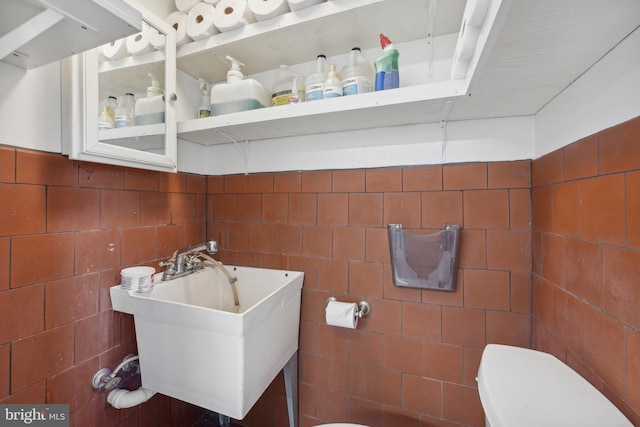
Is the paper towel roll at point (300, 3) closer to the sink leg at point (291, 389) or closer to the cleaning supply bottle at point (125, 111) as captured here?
the cleaning supply bottle at point (125, 111)

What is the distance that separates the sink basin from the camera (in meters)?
0.82

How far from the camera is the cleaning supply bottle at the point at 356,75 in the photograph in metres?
0.99

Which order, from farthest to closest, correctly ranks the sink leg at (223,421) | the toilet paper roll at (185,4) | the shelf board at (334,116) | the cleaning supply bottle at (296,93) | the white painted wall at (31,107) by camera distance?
1. the sink leg at (223,421)
2. the toilet paper roll at (185,4)
3. the cleaning supply bottle at (296,93)
4. the shelf board at (334,116)
5. the white painted wall at (31,107)

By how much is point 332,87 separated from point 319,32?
269 millimetres

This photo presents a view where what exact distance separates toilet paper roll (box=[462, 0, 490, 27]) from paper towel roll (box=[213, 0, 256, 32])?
89 cm

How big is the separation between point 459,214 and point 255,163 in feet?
3.52

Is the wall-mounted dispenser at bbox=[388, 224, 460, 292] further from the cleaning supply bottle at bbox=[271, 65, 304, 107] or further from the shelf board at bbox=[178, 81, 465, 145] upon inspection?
the cleaning supply bottle at bbox=[271, 65, 304, 107]

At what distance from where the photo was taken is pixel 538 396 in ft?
1.92

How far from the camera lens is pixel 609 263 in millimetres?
620

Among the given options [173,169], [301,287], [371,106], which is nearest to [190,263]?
[173,169]

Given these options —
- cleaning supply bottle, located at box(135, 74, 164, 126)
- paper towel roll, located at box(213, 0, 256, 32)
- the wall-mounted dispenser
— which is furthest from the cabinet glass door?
the wall-mounted dispenser

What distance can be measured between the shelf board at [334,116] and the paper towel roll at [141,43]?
1.01 ft

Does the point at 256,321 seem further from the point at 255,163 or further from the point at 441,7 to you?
the point at 441,7

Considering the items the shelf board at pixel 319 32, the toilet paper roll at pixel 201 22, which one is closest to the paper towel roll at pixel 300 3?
the shelf board at pixel 319 32
